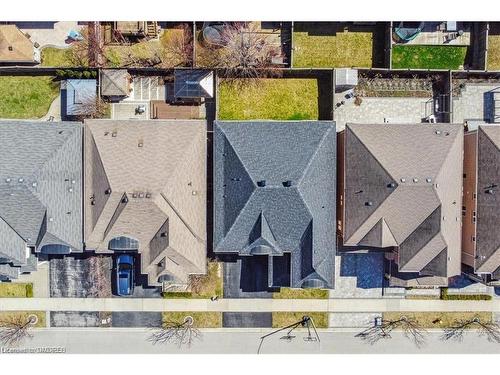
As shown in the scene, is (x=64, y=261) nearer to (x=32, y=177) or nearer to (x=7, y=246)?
(x=7, y=246)

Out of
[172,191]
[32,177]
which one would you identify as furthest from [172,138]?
[32,177]

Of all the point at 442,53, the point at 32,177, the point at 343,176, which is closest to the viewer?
the point at 32,177

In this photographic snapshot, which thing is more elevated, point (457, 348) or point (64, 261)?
point (64, 261)

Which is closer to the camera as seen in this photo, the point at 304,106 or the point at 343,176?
the point at 343,176

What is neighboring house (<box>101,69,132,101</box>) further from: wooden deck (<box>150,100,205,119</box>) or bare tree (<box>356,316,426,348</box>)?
bare tree (<box>356,316,426,348</box>)

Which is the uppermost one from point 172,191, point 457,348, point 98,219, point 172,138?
point 172,138

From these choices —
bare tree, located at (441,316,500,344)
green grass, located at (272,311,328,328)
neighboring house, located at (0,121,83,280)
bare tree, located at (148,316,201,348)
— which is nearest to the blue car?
neighboring house, located at (0,121,83,280)

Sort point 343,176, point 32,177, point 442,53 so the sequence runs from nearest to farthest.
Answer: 1. point 32,177
2. point 343,176
3. point 442,53

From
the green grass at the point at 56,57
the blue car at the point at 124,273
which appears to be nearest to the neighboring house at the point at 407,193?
the blue car at the point at 124,273

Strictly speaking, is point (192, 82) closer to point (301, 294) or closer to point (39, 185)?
point (39, 185)
